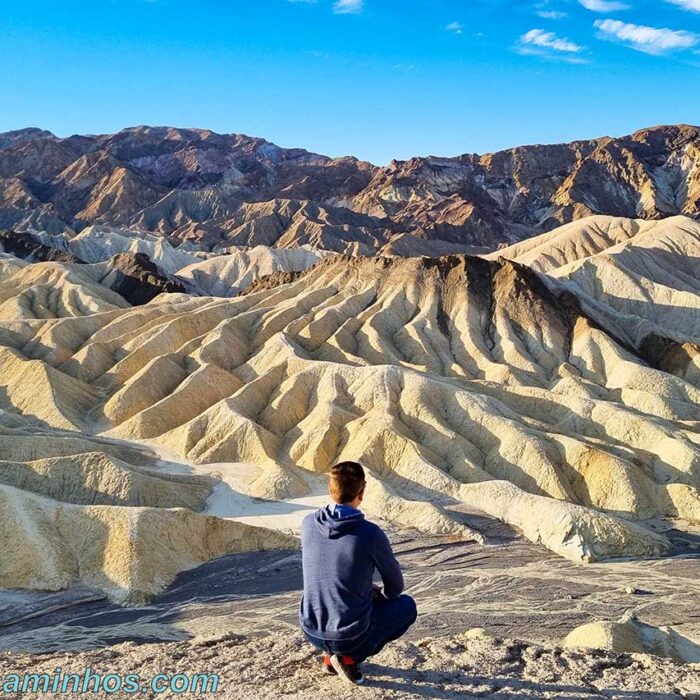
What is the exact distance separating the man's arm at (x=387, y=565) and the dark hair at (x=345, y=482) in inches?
17.6

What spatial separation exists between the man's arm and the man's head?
0.43 meters

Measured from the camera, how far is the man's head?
6.58m

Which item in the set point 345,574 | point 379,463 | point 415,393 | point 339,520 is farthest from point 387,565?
point 415,393

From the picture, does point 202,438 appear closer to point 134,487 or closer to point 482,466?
point 134,487

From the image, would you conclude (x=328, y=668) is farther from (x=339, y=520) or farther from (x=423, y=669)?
(x=339, y=520)

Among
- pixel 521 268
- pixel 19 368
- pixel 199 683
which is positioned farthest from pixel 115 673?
pixel 521 268

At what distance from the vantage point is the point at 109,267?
96.8m

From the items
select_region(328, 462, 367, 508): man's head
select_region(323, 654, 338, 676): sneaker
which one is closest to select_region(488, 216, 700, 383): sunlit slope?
select_region(323, 654, 338, 676): sneaker

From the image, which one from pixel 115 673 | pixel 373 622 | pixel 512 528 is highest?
pixel 373 622

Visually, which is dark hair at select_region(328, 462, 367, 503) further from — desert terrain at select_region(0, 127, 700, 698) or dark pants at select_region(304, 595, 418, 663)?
desert terrain at select_region(0, 127, 700, 698)

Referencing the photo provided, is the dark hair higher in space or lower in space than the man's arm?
higher

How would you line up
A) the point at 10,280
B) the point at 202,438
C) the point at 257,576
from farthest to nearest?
the point at 10,280 → the point at 202,438 → the point at 257,576

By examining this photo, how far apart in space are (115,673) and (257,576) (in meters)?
17.5

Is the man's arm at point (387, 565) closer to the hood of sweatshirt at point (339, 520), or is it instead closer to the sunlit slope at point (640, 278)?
the hood of sweatshirt at point (339, 520)
